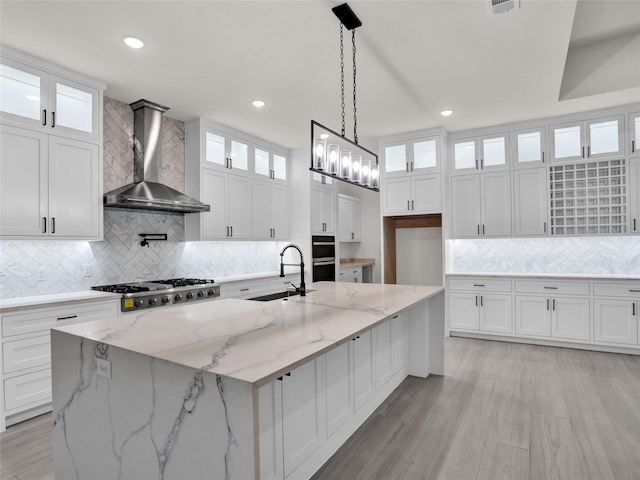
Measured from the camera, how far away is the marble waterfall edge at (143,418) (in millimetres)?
1231

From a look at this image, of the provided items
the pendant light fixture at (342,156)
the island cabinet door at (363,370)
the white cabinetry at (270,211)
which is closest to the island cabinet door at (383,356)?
the island cabinet door at (363,370)

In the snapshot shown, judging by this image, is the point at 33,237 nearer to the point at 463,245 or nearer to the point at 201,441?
the point at 201,441

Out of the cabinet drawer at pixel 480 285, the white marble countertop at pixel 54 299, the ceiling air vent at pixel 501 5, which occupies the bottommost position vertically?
the cabinet drawer at pixel 480 285

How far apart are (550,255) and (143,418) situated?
519 cm

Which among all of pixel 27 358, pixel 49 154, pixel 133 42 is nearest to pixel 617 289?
pixel 133 42

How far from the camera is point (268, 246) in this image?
5.88 meters

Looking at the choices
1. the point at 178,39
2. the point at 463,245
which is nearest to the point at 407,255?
the point at 463,245

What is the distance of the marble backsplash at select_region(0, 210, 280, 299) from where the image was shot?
10.6 ft

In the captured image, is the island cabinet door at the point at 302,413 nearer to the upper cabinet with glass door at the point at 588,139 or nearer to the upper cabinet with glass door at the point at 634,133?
the upper cabinet with glass door at the point at 588,139

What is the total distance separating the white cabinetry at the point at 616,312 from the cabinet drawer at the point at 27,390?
18.1 ft

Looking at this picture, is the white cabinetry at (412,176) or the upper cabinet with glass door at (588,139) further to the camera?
the white cabinetry at (412,176)

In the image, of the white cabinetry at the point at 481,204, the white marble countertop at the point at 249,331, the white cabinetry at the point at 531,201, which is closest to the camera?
the white marble countertop at the point at 249,331

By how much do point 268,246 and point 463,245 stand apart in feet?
9.61

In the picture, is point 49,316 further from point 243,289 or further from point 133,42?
point 133,42
